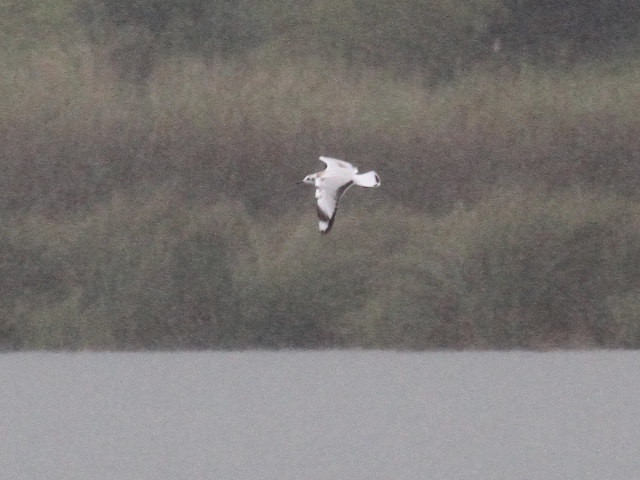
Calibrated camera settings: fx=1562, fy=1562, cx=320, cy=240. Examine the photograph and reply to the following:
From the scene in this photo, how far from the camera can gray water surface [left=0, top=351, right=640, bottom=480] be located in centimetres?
796

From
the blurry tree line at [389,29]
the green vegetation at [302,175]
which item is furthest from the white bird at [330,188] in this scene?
the blurry tree line at [389,29]

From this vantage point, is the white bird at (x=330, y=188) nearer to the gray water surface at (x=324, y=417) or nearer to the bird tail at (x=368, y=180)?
the bird tail at (x=368, y=180)

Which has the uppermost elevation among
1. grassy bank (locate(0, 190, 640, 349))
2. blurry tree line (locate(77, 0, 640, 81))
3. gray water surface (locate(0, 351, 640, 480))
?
blurry tree line (locate(77, 0, 640, 81))

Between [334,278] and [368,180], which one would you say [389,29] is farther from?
[368,180]

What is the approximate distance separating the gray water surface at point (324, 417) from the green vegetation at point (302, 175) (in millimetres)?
495

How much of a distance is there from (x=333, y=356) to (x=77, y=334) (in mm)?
2053

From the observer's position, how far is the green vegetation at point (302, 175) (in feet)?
40.1

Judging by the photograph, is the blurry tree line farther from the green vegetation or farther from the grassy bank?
the grassy bank

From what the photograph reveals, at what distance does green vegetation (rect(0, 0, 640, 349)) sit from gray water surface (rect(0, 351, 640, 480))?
19.5 inches

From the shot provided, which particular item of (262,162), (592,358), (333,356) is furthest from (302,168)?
(592,358)

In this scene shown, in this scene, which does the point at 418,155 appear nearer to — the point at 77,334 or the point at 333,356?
the point at 333,356

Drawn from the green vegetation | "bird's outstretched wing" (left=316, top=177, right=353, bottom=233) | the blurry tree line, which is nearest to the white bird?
"bird's outstretched wing" (left=316, top=177, right=353, bottom=233)

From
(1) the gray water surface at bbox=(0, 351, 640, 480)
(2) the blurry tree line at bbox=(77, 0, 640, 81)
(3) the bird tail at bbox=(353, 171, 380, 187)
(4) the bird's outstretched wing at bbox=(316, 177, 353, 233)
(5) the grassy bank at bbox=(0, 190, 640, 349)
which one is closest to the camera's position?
(1) the gray water surface at bbox=(0, 351, 640, 480)

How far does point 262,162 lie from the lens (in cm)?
1258
